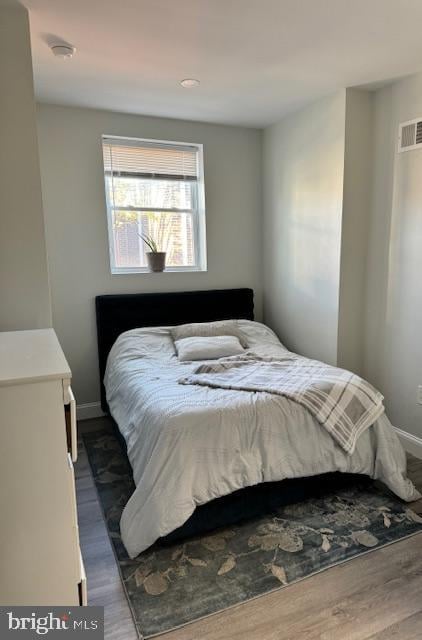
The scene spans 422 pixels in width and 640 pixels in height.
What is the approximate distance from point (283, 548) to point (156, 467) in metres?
0.72

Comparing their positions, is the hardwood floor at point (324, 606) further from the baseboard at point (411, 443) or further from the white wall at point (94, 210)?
the white wall at point (94, 210)

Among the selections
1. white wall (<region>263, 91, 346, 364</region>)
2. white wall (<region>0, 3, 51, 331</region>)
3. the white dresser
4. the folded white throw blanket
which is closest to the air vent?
white wall (<region>263, 91, 346, 364</region>)

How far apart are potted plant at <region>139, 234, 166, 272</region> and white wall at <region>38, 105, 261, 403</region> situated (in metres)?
0.10

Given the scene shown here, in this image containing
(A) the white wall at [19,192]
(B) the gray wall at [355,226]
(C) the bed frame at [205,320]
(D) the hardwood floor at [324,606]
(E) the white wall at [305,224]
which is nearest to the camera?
(D) the hardwood floor at [324,606]

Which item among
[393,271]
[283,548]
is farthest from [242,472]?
[393,271]

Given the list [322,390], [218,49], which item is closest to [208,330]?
[322,390]

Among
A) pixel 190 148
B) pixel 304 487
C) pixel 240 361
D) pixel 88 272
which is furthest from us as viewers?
pixel 190 148

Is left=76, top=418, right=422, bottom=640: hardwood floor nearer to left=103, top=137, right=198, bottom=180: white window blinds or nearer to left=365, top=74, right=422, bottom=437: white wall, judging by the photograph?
left=365, top=74, right=422, bottom=437: white wall

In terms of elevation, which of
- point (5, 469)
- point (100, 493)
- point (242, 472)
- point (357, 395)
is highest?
point (5, 469)

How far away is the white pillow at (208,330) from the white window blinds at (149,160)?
1.35m

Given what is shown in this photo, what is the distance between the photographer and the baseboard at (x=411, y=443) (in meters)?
2.80

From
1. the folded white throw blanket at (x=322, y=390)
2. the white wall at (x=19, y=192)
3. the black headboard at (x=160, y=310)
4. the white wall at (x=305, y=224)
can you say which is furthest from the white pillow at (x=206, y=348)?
the white wall at (x=19, y=192)

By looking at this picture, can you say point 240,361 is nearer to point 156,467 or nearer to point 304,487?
point 304,487

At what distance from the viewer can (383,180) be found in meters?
2.95
